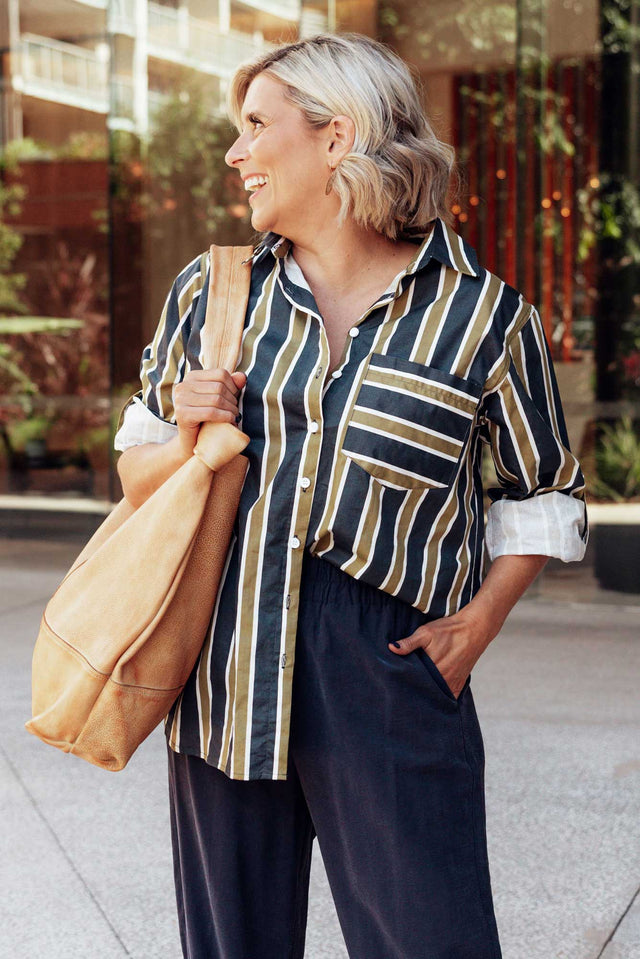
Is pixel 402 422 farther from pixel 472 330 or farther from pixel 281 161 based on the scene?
pixel 281 161

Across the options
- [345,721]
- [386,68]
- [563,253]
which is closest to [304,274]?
[386,68]

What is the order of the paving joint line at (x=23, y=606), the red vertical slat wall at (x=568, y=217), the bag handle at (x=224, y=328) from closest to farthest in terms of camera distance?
the bag handle at (x=224, y=328) → the paving joint line at (x=23, y=606) → the red vertical slat wall at (x=568, y=217)

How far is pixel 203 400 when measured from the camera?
1777 mm

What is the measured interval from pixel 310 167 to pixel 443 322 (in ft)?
1.08

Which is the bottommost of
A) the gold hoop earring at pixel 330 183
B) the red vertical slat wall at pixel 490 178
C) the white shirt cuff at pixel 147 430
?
the white shirt cuff at pixel 147 430

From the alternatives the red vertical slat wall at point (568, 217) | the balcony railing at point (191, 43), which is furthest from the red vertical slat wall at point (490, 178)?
the balcony railing at point (191, 43)

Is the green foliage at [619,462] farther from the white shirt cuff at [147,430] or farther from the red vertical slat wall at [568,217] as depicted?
the white shirt cuff at [147,430]

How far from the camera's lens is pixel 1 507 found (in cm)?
1082

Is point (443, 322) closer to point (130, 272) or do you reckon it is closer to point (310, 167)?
point (310, 167)

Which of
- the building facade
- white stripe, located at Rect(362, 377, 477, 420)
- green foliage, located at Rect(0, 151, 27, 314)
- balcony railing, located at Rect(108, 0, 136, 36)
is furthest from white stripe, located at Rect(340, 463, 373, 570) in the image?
green foliage, located at Rect(0, 151, 27, 314)

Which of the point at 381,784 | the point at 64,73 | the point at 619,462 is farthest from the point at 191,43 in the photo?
the point at 381,784

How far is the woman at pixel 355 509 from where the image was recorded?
5.92 feet

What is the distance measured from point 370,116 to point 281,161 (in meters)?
0.15

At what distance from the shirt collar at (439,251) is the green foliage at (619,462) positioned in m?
5.78
